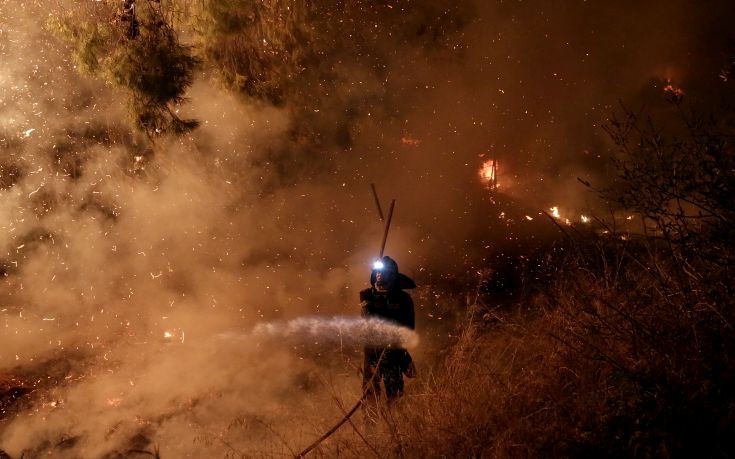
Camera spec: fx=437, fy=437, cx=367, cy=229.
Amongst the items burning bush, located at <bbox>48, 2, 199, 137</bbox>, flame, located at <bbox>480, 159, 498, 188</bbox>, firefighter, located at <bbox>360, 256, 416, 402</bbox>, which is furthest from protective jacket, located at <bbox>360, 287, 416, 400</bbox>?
flame, located at <bbox>480, 159, 498, 188</bbox>

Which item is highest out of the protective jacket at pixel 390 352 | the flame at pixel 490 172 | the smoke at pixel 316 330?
the flame at pixel 490 172

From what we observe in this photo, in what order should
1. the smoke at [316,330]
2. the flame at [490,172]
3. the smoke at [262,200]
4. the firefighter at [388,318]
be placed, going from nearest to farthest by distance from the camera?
1. the firefighter at [388,318]
2. the smoke at [262,200]
3. the smoke at [316,330]
4. the flame at [490,172]

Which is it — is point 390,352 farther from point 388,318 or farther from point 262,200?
point 262,200

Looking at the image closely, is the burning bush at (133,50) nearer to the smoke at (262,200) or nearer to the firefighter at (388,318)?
the smoke at (262,200)

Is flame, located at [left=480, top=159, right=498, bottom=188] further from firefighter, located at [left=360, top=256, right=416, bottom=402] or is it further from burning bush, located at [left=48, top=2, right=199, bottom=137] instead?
burning bush, located at [left=48, top=2, right=199, bottom=137]

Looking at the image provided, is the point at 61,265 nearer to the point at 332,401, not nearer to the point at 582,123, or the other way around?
the point at 332,401

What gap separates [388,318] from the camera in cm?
421

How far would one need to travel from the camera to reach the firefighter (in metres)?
4.18

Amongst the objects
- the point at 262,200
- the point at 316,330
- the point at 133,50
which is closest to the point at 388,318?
the point at 316,330

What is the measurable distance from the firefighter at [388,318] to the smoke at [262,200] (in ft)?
2.37

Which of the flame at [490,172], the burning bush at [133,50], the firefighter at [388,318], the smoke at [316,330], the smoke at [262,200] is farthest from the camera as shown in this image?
the flame at [490,172]

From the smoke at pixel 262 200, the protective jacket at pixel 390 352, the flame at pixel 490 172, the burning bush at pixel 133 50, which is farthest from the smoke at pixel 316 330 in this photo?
the flame at pixel 490 172

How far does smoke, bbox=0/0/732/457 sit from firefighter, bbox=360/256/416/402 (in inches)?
28.5

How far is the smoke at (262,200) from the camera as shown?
17.1ft
